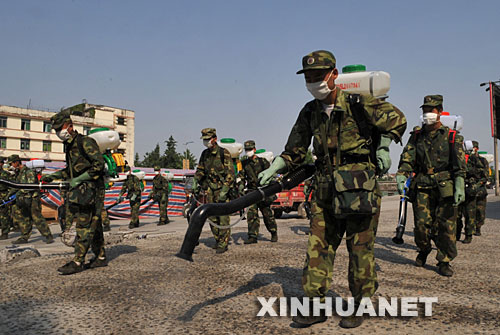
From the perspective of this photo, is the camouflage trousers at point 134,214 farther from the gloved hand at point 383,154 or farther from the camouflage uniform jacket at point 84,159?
the gloved hand at point 383,154

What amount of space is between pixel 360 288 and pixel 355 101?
1.55m

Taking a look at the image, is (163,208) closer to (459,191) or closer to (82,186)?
(82,186)

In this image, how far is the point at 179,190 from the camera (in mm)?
20547

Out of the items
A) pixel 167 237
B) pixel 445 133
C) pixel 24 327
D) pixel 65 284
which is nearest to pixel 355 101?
pixel 445 133

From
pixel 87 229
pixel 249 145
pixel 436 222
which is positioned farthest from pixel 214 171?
pixel 436 222

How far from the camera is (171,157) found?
7462 cm

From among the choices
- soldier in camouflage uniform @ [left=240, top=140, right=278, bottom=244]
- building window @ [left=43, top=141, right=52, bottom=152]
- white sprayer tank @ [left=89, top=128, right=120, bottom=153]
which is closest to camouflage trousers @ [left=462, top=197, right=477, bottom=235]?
soldier in camouflage uniform @ [left=240, top=140, right=278, bottom=244]

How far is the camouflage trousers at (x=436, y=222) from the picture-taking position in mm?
5098

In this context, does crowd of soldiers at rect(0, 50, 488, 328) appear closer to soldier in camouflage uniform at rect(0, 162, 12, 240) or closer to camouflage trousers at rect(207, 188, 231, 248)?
camouflage trousers at rect(207, 188, 231, 248)

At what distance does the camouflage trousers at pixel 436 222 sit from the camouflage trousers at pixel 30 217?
8.68m

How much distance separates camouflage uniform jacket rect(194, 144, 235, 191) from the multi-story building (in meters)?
52.4

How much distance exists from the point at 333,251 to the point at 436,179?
267 centimetres

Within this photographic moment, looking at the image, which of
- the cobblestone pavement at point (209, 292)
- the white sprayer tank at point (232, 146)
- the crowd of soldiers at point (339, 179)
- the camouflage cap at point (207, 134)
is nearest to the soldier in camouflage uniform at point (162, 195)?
the white sprayer tank at point (232, 146)

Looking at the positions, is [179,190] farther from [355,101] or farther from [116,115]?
[116,115]
